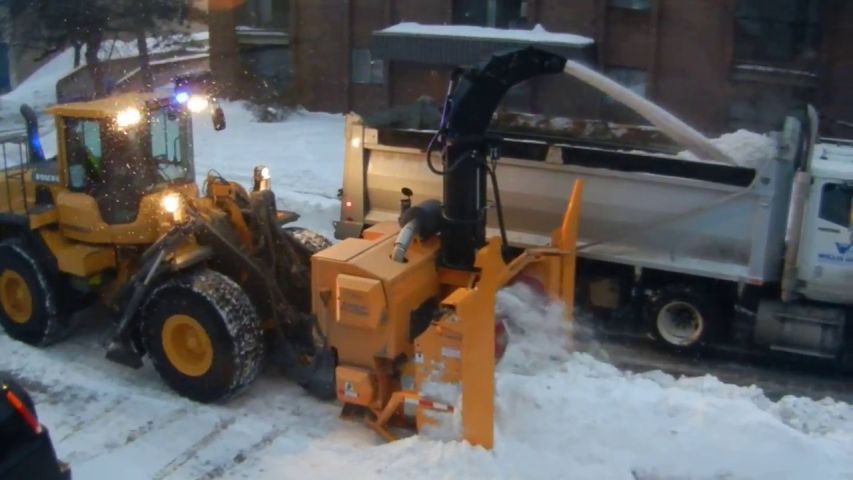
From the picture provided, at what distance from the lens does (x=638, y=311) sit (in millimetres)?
11656

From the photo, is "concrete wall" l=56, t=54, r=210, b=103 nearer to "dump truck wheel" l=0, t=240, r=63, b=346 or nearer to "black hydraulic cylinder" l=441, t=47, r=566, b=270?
"dump truck wheel" l=0, t=240, r=63, b=346

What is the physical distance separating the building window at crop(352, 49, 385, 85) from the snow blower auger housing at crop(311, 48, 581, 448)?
18.0 metres

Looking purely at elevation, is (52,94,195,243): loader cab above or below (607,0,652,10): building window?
below

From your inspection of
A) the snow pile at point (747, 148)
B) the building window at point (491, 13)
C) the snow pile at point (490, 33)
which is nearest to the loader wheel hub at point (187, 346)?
the snow pile at point (747, 148)

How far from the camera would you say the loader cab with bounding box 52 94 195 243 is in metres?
9.85

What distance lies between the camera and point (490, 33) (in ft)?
78.4

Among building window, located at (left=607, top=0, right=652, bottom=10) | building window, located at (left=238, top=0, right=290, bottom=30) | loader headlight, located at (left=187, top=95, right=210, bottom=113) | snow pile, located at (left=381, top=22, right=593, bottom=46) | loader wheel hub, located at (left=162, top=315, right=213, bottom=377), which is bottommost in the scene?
loader wheel hub, located at (left=162, top=315, right=213, bottom=377)

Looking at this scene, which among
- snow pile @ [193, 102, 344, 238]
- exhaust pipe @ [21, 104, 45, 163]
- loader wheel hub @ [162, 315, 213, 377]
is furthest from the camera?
snow pile @ [193, 102, 344, 238]

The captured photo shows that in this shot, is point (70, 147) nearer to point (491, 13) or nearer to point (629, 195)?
point (629, 195)

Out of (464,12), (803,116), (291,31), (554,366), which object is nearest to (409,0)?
(464,12)

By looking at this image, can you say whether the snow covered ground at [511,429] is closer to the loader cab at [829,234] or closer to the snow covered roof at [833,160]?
the loader cab at [829,234]

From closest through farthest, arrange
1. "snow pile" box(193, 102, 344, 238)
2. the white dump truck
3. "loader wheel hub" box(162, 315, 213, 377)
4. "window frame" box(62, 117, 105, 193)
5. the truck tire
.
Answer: "loader wheel hub" box(162, 315, 213, 377) → "window frame" box(62, 117, 105, 193) → the white dump truck → the truck tire → "snow pile" box(193, 102, 344, 238)

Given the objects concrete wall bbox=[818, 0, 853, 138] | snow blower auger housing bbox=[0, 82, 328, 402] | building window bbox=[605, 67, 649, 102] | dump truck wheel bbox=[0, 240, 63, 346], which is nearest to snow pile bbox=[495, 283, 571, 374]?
snow blower auger housing bbox=[0, 82, 328, 402]

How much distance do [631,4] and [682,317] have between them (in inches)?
542
